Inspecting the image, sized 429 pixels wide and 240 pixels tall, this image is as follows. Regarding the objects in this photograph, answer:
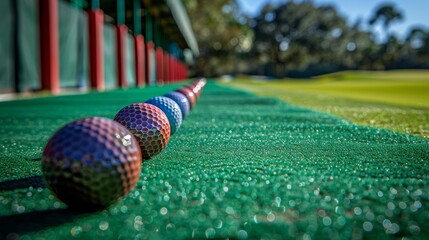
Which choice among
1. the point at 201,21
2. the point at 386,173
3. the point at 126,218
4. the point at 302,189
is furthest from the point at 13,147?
the point at 201,21

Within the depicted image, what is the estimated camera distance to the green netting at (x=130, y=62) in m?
20.6

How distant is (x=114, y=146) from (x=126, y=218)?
1.02ft

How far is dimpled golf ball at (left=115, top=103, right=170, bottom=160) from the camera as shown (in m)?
2.43

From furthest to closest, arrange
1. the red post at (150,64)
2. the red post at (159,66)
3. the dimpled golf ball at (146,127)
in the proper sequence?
the red post at (159,66) < the red post at (150,64) < the dimpled golf ball at (146,127)

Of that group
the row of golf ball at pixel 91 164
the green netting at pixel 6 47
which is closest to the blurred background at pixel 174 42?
the green netting at pixel 6 47

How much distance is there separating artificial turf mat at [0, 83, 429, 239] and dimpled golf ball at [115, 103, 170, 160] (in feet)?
0.29

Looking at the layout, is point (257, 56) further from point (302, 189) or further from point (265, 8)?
point (302, 189)

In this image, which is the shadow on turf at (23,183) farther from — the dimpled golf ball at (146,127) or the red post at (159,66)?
the red post at (159,66)

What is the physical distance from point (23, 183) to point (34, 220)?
564 mm

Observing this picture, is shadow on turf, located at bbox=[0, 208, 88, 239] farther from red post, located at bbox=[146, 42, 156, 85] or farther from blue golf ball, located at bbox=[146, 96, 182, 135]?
A: red post, located at bbox=[146, 42, 156, 85]

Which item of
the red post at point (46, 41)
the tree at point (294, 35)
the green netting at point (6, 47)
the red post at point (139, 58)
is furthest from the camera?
the tree at point (294, 35)

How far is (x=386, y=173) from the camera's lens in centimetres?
199

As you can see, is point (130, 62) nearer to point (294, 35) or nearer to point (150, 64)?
point (150, 64)

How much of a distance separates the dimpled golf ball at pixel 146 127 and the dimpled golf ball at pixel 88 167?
0.80 m
